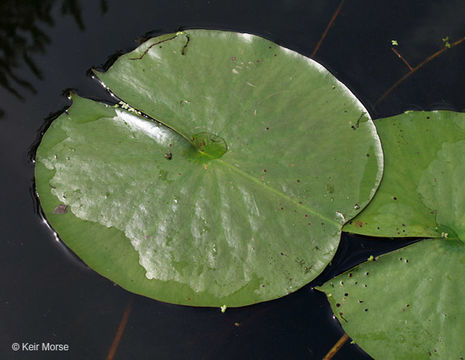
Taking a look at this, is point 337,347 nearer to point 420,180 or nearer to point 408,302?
point 408,302

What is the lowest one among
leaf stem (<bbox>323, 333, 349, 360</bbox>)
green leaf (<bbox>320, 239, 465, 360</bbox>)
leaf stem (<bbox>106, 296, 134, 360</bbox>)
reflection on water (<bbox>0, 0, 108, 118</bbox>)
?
leaf stem (<bbox>106, 296, 134, 360</bbox>)

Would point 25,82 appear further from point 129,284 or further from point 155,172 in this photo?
point 129,284

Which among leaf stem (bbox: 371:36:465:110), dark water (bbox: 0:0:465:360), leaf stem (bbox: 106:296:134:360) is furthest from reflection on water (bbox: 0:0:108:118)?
leaf stem (bbox: 371:36:465:110)

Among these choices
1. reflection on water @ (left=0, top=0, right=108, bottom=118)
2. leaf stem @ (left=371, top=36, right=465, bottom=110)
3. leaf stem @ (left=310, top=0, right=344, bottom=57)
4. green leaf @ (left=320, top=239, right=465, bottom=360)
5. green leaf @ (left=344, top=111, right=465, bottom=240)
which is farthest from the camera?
leaf stem @ (left=310, top=0, right=344, bottom=57)

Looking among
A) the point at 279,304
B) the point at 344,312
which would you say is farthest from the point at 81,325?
the point at 344,312

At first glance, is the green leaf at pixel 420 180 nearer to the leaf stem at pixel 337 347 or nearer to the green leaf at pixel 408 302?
the green leaf at pixel 408 302

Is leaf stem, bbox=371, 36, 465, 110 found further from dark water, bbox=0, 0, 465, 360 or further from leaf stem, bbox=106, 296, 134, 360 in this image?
leaf stem, bbox=106, 296, 134, 360
